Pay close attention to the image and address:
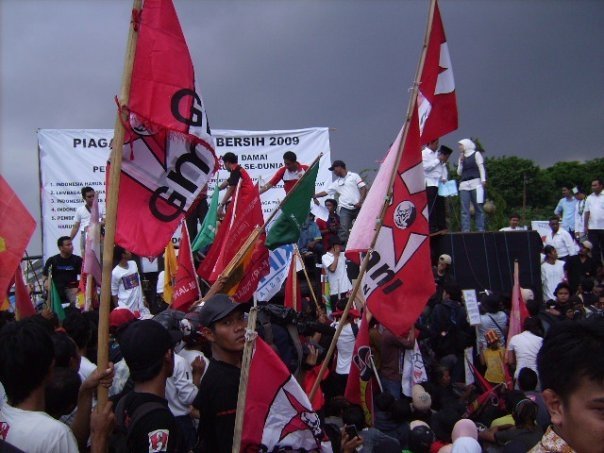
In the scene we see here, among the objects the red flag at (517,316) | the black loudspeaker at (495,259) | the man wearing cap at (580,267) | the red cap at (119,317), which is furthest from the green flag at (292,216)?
the man wearing cap at (580,267)

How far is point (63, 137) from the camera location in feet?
45.5

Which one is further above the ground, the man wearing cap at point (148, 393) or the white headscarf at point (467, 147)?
the white headscarf at point (467, 147)

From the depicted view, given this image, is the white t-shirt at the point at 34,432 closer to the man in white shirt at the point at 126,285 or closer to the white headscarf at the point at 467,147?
the man in white shirt at the point at 126,285

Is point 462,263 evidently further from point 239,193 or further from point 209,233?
point 239,193

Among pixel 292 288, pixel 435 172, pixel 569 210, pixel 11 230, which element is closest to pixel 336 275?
pixel 435 172

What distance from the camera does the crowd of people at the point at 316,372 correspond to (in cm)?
Answer: 224

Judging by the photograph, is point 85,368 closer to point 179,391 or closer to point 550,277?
point 179,391

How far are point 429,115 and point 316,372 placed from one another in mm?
2692

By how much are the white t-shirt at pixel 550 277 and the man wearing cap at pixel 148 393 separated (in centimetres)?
1033

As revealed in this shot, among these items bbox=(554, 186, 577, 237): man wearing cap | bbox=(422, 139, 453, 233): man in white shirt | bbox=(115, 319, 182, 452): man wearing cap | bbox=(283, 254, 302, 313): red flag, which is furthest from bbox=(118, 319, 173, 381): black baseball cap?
bbox=(554, 186, 577, 237): man wearing cap

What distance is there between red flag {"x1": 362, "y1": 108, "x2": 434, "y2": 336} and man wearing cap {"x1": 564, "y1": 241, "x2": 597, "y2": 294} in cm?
886

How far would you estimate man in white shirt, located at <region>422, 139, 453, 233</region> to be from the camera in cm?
1194

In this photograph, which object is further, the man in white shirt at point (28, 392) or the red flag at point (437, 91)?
the red flag at point (437, 91)

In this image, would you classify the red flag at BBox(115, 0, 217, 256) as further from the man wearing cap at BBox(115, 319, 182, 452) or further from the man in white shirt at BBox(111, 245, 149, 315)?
the man in white shirt at BBox(111, 245, 149, 315)
